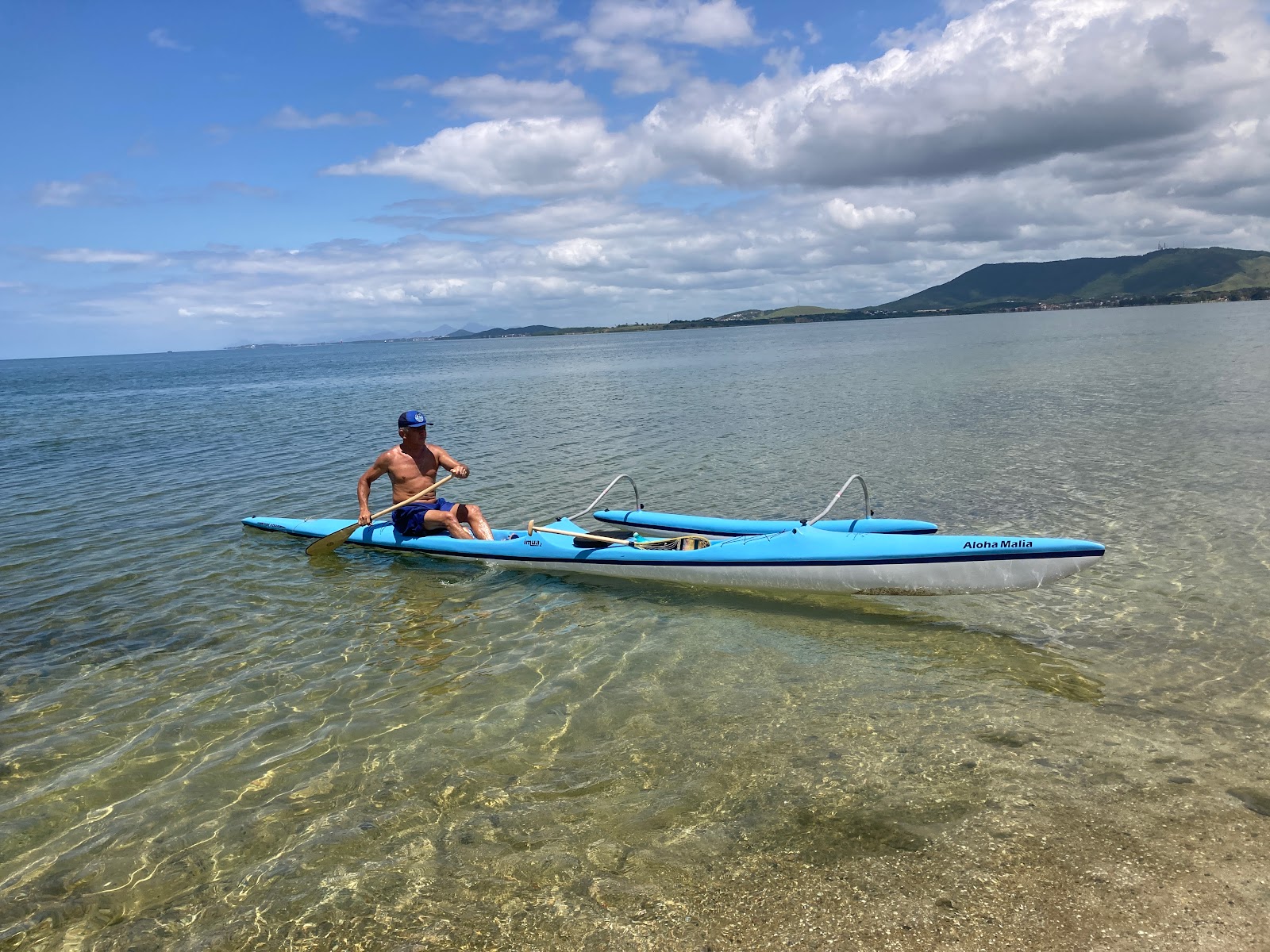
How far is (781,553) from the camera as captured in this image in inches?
389

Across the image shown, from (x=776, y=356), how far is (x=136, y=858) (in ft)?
268

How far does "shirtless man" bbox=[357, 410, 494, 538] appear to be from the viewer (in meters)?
12.8

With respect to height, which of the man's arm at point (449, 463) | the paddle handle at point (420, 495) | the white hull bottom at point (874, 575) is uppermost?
the man's arm at point (449, 463)

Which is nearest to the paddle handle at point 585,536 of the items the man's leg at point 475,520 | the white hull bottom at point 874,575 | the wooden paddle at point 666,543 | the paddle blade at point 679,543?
the wooden paddle at point 666,543

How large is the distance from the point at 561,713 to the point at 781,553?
3894 mm

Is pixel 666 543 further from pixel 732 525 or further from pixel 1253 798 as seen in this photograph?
pixel 1253 798

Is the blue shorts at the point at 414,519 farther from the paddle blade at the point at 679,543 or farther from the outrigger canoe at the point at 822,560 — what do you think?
the paddle blade at the point at 679,543

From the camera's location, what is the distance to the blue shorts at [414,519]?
12875mm

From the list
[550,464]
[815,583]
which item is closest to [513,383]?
[550,464]

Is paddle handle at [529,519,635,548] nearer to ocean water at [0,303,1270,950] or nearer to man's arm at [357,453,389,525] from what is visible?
ocean water at [0,303,1270,950]

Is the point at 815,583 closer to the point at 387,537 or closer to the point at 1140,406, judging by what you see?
the point at 387,537

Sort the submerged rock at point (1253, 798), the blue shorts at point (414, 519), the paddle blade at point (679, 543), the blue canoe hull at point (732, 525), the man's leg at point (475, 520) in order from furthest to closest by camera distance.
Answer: the blue shorts at point (414, 519), the man's leg at point (475, 520), the blue canoe hull at point (732, 525), the paddle blade at point (679, 543), the submerged rock at point (1253, 798)

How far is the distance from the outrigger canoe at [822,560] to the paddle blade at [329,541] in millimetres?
1685

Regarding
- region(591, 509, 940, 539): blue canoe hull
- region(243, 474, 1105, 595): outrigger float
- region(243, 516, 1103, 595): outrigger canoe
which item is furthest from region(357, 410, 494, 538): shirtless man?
region(591, 509, 940, 539): blue canoe hull
